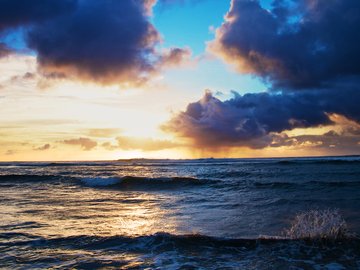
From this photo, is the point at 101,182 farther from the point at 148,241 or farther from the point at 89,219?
the point at 148,241

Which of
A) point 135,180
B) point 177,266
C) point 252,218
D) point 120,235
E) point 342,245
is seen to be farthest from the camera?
point 135,180

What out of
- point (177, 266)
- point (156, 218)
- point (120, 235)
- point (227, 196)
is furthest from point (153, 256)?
point (227, 196)

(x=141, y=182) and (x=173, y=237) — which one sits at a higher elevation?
(x=141, y=182)

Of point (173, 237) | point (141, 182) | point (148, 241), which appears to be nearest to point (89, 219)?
point (148, 241)

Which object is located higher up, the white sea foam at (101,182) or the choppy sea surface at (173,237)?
the white sea foam at (101,182)

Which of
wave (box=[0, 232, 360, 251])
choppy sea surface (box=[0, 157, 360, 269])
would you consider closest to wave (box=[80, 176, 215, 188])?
choppy sea surface (box=[0, 157, 360, 269])

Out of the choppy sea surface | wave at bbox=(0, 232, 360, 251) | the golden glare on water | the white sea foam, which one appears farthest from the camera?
the white sea foam

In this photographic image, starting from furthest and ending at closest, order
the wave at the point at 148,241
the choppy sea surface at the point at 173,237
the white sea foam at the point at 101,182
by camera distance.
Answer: the white sea foam at the point at 101,182 < the wave at the point at 148,241 < the choppy sea surface at the point at 173,237

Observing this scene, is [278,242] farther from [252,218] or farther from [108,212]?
[108,212]

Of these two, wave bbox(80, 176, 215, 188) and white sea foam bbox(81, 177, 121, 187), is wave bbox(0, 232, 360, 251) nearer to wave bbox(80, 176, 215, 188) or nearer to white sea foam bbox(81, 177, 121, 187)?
wave bbox(80, 176, 215, 188)

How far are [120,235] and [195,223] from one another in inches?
121

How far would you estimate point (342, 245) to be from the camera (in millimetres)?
9547

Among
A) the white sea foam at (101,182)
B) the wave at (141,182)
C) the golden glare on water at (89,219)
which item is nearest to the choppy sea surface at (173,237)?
the golden glare on water at (89,219)

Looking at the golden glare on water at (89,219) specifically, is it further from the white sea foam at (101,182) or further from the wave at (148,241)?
the white sea foam at (101,182)
